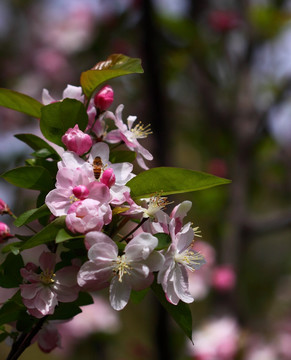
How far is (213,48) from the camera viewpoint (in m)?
2.58

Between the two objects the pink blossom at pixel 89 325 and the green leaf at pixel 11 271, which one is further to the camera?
the pink blossom at pixel 89 325

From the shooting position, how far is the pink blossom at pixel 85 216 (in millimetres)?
496

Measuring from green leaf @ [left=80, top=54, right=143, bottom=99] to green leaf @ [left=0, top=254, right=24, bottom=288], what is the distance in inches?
8.4

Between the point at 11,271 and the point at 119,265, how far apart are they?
128mm

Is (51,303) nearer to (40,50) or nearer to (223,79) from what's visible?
(223,79)

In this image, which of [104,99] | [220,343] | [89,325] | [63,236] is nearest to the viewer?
[63,236]

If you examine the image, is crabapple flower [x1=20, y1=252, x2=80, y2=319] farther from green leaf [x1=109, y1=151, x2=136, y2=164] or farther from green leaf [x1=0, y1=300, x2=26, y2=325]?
green leaf [x1=109, y1=151, x2=136, y2=164]

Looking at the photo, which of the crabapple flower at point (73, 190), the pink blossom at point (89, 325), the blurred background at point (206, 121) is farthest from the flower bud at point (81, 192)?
the pink blossom at point (89, 325)

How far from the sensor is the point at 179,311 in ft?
1.84

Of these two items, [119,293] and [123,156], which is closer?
[119,293]

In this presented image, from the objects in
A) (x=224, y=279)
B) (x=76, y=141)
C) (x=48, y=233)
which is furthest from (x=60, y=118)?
(x=224, y=279)

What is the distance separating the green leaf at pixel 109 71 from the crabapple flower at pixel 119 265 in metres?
0.19

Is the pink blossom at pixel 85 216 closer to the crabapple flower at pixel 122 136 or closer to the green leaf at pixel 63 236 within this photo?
the green leaf at pixel 63 236

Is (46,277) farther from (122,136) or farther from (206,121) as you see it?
(206,121)
